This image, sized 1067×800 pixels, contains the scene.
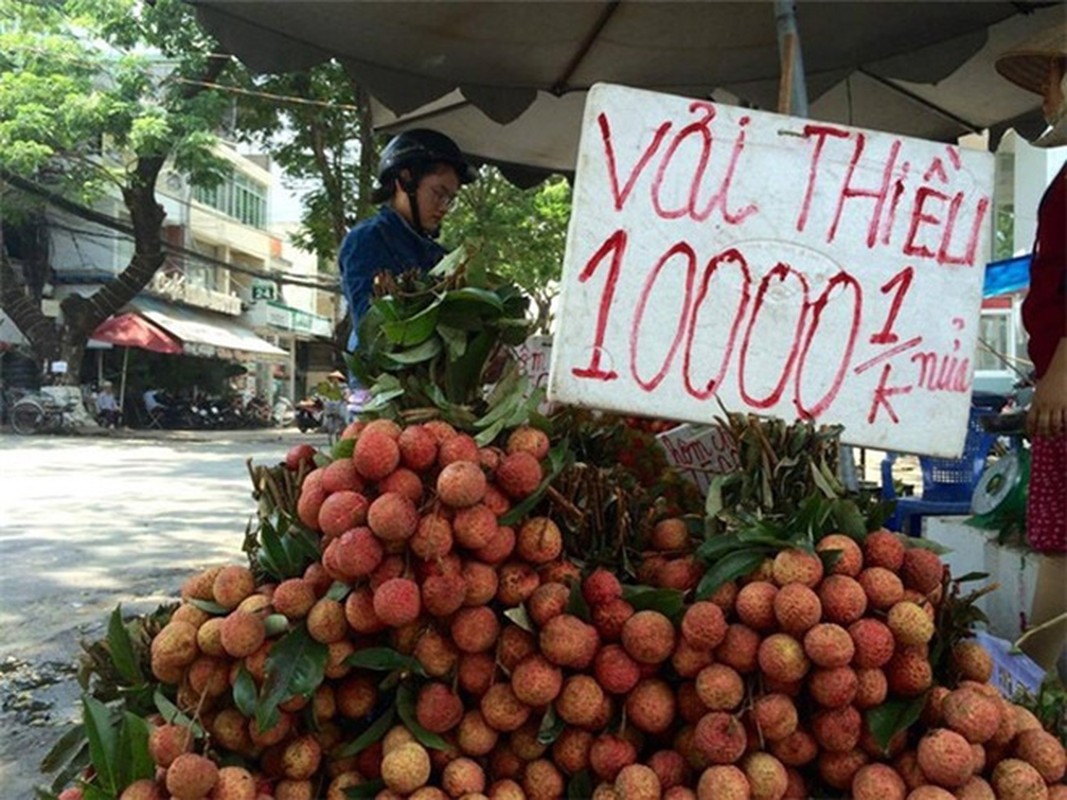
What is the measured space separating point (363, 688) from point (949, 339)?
1073 mm

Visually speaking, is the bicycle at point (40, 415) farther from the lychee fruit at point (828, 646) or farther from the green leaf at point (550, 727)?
the lychee fruit at point (828, 646)

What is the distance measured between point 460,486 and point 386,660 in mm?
248

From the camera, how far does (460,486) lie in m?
1.16

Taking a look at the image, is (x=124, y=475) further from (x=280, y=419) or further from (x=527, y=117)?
(x=280, y=419)

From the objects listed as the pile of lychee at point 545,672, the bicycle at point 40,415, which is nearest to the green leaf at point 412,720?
the pile of lychee at point 545,672

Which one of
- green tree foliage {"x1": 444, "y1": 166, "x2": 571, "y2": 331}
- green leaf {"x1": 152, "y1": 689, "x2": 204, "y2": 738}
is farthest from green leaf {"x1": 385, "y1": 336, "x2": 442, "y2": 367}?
green tree foliage {"x1": 444, "y1": 166, "x2": 571, "y2": 331}

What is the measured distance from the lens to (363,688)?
4.07ft

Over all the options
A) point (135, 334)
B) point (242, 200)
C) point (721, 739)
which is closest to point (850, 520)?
point (721, 739)

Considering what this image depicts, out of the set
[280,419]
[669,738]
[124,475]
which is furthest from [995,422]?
[280,419]

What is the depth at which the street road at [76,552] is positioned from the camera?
3.34 m

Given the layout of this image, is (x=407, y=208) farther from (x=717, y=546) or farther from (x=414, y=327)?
(x=717, y=546)

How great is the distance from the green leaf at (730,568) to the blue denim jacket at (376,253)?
116cm

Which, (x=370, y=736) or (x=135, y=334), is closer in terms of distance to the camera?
(x=370, y=736)

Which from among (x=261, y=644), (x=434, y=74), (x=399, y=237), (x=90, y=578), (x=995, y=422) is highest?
(x=434, y=74)
